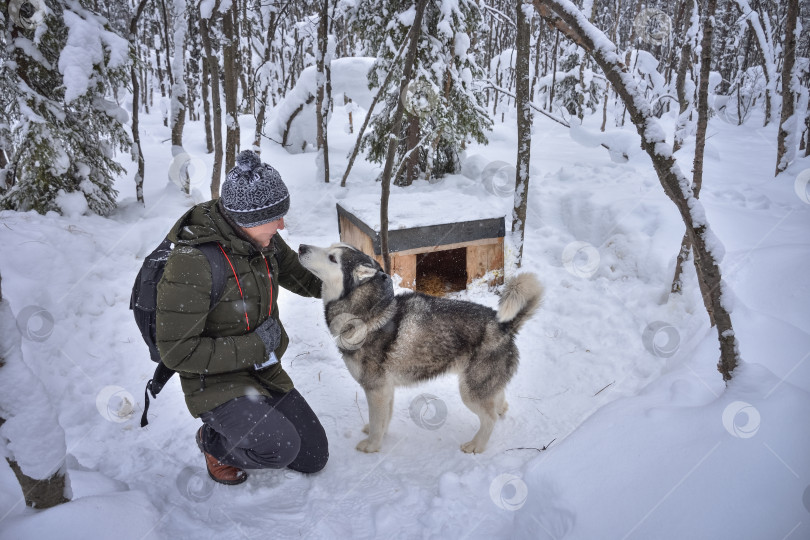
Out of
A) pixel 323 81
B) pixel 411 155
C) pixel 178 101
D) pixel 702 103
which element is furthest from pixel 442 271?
pixel 178 101

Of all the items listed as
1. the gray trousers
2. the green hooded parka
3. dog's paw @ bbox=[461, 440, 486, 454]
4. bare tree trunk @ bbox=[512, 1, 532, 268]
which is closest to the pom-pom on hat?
the green hooded parka

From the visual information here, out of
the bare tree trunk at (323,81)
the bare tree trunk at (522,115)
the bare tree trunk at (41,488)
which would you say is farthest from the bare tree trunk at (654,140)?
the bare tree trunk at (323,81)

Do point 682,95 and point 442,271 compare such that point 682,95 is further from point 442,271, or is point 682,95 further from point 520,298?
point 520,298

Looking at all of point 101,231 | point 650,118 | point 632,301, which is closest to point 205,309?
point 650,118

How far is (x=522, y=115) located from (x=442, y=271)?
94.3 inches

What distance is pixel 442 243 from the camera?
16.9ft

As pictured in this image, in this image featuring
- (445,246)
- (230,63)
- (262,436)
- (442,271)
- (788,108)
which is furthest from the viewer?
(788,108)

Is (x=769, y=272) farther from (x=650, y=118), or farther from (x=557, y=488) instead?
(x=557, y=488)

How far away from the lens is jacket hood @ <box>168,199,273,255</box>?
2352mm

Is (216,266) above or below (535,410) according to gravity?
above

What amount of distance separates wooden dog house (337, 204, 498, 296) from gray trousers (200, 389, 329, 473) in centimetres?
251

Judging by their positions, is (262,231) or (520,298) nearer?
(262,231)

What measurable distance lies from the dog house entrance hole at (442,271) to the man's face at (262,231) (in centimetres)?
318

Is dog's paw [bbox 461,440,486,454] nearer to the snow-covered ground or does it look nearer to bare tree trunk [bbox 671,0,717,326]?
the snow-covered ground
